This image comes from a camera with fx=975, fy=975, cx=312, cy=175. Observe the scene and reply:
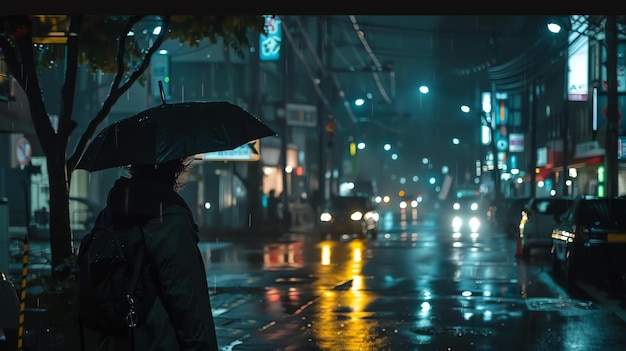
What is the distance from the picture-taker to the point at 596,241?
1730 cm

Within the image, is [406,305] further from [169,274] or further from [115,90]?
[169,274]

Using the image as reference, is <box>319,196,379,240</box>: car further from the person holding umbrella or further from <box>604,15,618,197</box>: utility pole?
the person holding umbrella

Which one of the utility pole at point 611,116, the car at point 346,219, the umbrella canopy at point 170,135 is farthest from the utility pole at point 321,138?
the umbrella canopy at point 170,135

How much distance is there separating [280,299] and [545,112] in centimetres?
4762

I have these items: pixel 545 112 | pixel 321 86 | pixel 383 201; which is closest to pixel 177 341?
pixel 321 86

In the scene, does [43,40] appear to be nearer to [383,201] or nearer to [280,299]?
[280,299]

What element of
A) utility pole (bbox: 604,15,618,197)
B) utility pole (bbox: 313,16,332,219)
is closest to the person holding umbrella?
utility pole (bbox: 604,15,618,197)

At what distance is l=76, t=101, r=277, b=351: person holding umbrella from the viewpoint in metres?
4.05

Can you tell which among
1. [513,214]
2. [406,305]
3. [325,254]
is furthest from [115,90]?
[513,214]

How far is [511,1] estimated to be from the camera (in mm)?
8172

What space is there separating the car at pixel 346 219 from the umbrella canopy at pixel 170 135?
3135cm

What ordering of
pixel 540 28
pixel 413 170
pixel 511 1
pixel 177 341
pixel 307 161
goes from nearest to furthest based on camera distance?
pixel 177 341 → pixel 511 1 → pixel 540 28 → pixel 307 161 → pixel 413 170

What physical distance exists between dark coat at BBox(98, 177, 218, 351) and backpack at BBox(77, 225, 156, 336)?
0.05m

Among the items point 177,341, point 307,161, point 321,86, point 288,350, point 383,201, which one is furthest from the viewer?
point 383,201
